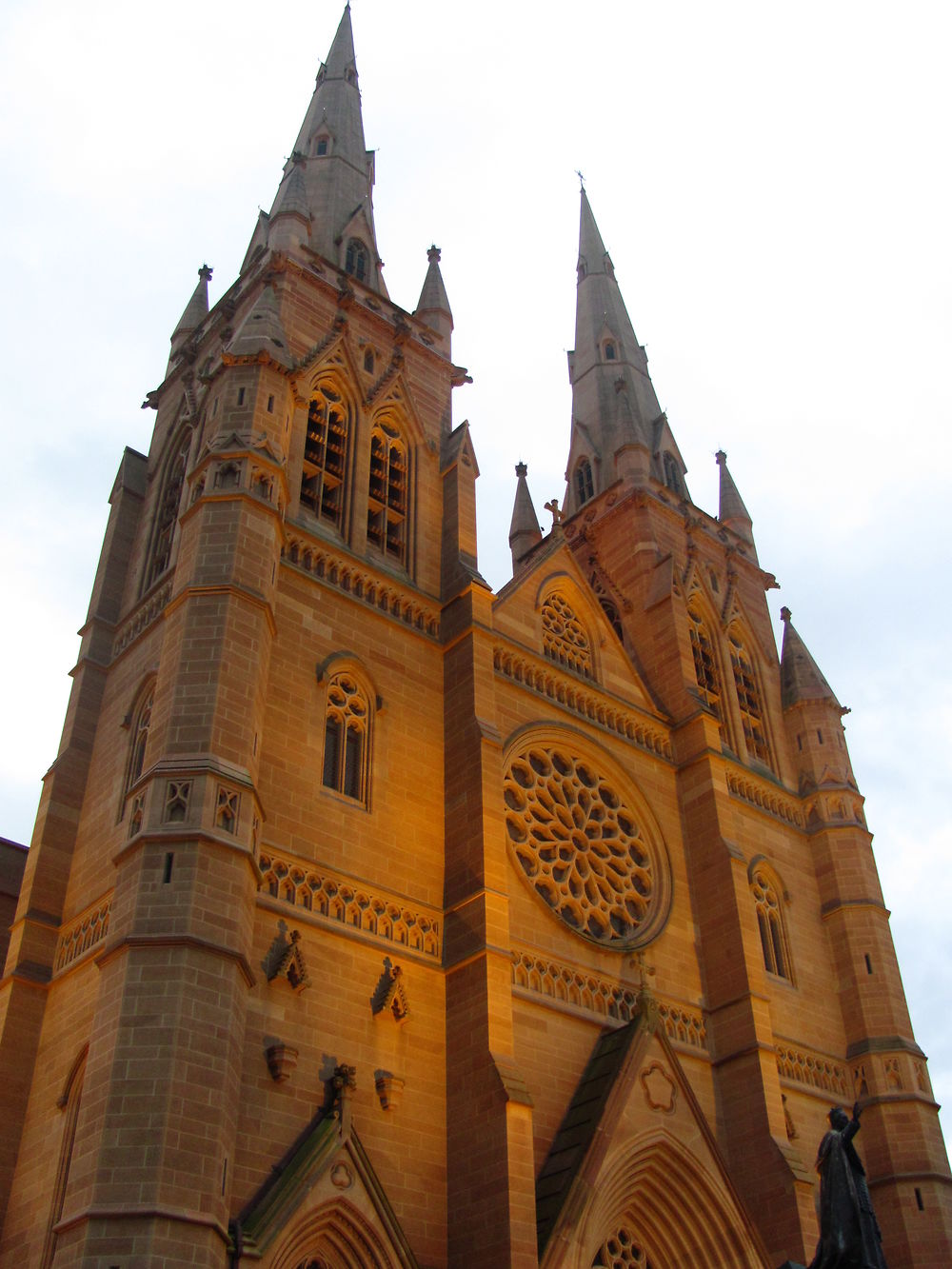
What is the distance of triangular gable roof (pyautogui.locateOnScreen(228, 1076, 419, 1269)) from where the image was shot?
13.9 metres

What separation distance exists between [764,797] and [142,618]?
13770 mm

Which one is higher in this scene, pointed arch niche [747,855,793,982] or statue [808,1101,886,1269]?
pointed arch niche [747,855,793,982]

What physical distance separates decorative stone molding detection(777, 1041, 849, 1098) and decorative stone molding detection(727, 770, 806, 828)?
537 centimetres

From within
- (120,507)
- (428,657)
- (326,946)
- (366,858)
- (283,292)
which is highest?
(283,292)

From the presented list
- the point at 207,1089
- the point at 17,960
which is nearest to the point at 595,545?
the point at 17,960

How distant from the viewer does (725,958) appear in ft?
72.5

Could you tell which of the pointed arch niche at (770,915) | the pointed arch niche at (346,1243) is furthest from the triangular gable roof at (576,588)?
the pointed arch niche at (346,1243)

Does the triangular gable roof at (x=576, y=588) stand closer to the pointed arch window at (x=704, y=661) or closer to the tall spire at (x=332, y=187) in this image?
the pointed arch window at (x=704, y=661)

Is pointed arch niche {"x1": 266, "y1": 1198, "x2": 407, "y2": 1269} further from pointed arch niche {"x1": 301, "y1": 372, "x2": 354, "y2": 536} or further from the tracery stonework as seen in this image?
pointed arch niche {"x1": 301, "y1": 372, "x2": 354, "y2": 536}

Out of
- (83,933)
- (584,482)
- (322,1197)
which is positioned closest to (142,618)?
(83,933)

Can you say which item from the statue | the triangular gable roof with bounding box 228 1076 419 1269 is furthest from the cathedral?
the statue

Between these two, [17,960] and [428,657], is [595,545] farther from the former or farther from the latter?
[17,960]

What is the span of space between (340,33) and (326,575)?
24.2m

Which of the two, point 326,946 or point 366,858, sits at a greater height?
point 366,858
